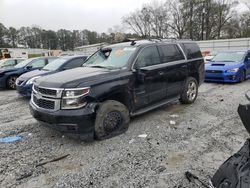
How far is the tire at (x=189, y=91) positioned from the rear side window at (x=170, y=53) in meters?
0.79

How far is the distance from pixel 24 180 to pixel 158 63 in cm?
363

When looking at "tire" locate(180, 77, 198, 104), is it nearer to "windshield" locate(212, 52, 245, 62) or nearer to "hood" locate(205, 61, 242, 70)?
"hood" locate(205, 61, 242, 70)

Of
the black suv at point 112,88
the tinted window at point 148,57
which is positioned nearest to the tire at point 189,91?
the black suv at point 112,88

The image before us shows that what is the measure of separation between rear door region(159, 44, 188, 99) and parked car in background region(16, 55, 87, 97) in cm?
313

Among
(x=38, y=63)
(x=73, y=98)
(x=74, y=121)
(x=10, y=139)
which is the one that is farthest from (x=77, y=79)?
(x=38, y=63)

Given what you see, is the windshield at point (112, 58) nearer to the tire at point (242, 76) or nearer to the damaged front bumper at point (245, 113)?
the damaged front bumper at point (245, 113)

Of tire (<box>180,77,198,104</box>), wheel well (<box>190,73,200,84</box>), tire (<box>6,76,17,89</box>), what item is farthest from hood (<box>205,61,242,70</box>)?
tire (<box>6,76,17,89</box>)

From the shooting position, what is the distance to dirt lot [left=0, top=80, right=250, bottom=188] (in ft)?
9.82

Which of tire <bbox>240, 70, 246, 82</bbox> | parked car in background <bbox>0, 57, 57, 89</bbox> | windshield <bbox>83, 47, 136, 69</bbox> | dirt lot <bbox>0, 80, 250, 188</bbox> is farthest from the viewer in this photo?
parked car in background <bbox>0, 57, 57, 89</bbox>

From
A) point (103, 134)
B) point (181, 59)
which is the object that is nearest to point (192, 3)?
point (181, 59)

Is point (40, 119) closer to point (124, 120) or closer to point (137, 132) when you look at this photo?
point (124, 120)

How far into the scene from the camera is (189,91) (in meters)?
6.32

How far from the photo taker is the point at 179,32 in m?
47.5

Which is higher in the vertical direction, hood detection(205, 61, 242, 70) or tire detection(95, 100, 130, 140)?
hood detection(205, 61, 242, 70)
